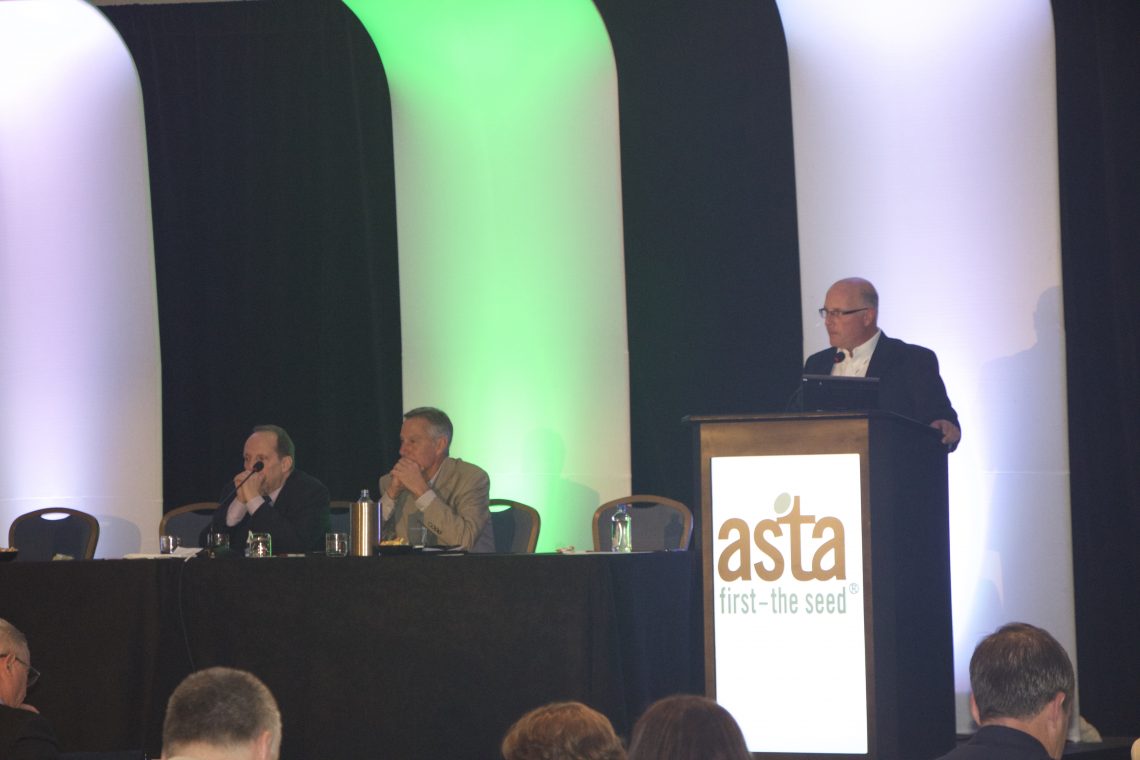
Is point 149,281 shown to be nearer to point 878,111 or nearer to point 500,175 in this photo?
point 500,175

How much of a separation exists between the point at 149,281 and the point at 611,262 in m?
2.10

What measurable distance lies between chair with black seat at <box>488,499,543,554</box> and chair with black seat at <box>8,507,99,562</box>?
5.26 feet

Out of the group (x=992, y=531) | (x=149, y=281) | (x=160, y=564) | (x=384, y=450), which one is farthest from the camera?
(x=149, y=281)

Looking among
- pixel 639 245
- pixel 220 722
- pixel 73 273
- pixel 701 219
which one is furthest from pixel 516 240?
pixel 220 722

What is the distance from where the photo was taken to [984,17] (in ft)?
17.6

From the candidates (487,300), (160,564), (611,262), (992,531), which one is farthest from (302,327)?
(992,531)

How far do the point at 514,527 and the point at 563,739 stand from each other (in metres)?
3.15

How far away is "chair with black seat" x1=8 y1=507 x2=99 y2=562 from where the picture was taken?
17.8ft

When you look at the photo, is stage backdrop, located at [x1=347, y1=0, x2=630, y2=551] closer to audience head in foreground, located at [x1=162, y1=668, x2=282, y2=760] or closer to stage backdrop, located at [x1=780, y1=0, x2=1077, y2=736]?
stage backdrop, located at [x1=780, y1=0, x2=1077, y2=736]

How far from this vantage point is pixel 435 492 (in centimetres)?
460

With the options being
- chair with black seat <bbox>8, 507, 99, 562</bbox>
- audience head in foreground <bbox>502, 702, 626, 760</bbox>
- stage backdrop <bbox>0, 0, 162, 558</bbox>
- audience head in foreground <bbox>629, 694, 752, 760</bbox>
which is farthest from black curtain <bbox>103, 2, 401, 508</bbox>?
audience head in foreground <bbox>629, 694, 752, 760</bbox>

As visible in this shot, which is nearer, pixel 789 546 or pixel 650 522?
pixel 789 546

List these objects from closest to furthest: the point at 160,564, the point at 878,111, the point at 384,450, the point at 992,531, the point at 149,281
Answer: the point at 160,564 < the point at 992,531 < the point at 878,111 < the point at 384,450 < the point at 149,281

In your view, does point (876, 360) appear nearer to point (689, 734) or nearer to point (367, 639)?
point (367, 639)
